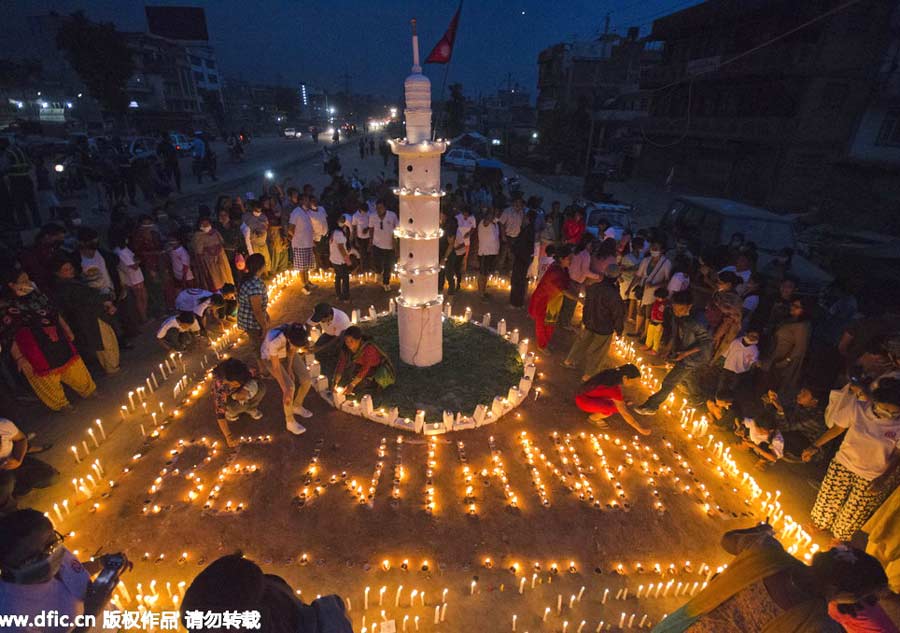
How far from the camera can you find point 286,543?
13.1 feet

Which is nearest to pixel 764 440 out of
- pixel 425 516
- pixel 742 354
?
pixel 742 354

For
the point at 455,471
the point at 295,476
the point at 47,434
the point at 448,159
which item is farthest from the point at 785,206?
the point at 47,434

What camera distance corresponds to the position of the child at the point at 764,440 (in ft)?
16.3

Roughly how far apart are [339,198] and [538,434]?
939cm

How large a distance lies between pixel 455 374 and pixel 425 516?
257 centimetres

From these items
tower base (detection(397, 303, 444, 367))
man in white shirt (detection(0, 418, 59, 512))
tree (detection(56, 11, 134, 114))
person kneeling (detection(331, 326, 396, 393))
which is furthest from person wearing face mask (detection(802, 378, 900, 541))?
tree (detection(56, 11, 134, 114))

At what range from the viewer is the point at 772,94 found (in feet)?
62.1

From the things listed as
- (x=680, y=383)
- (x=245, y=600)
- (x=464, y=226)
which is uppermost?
(x=245, y=600)

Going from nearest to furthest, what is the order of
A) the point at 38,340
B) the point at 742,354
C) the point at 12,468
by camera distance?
the point at 12,468 < the point at 38,340 < the point at 742,354

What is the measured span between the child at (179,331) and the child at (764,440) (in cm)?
752

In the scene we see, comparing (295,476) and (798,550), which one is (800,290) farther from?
(295,476)

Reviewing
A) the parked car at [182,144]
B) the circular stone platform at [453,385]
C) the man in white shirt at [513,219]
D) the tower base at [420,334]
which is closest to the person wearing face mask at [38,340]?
the circular stone platform at [453,385]

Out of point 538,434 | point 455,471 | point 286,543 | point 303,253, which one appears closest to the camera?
point 286,543

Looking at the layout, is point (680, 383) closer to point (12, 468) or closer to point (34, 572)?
point (34, 572)
